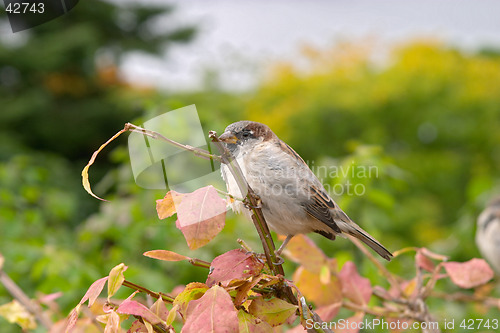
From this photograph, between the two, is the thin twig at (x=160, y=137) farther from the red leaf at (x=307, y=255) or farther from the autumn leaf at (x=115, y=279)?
the red leaf at (x=307, y=255)

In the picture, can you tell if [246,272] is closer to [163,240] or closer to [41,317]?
[41,317]

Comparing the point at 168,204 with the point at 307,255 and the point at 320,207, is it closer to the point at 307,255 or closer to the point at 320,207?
the point at 307,255

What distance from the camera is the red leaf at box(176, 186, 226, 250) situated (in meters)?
0.64

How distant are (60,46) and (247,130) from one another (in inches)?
304

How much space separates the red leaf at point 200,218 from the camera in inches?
25.2

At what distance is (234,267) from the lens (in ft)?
2.25

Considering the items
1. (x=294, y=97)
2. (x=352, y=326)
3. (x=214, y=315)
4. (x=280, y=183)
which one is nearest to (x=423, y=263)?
(x=352, y=326)

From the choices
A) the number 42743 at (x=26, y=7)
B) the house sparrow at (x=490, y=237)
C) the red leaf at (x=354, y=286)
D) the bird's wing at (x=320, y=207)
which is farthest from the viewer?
the house sparrow at (x=490, y=237)

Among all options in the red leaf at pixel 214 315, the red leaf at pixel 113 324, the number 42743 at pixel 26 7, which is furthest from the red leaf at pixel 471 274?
the number 42743 at pixel 26 7

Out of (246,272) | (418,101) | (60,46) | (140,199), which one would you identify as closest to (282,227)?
(246,272)

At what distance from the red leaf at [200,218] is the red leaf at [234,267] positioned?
0.06 meters

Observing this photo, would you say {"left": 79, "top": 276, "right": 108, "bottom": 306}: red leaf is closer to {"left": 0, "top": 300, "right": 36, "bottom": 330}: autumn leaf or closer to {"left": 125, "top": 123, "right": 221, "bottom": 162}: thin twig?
{"left": 125, "top": 123, "right": 221, "bottom": 162}: thin twig

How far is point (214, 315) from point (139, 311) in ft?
0.33

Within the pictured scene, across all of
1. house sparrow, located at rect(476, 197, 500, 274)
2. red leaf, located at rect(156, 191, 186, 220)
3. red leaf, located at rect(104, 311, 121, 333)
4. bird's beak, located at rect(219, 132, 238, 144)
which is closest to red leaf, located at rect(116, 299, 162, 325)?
red leaf, located at rect(104, 311, 121, 333)
